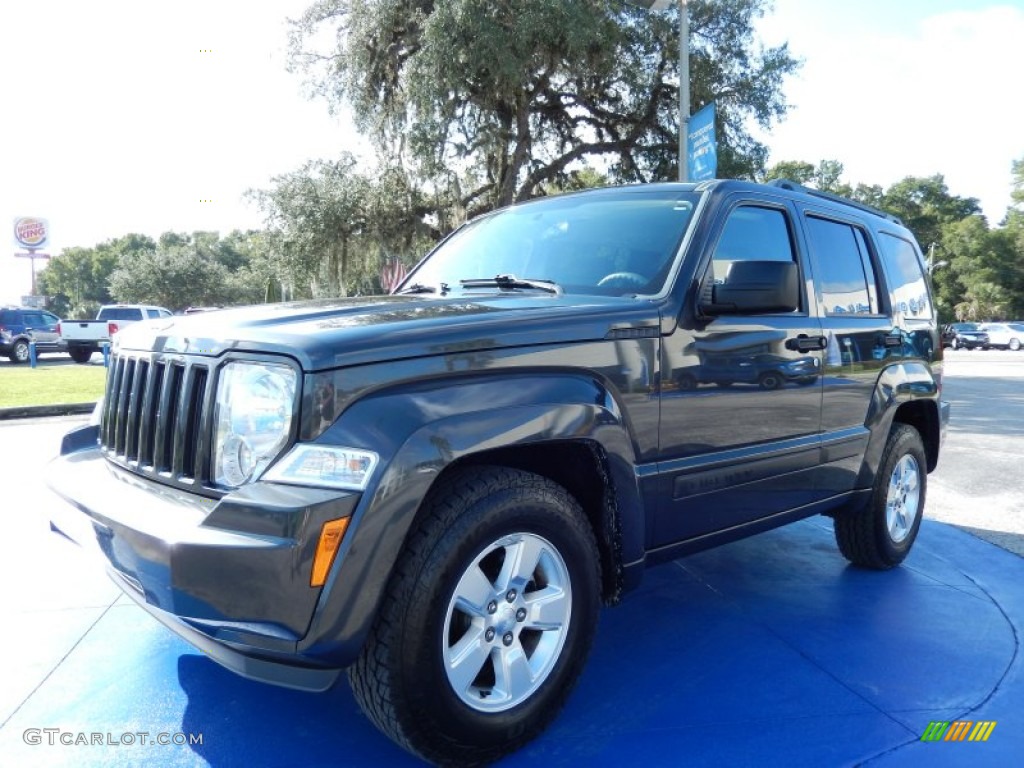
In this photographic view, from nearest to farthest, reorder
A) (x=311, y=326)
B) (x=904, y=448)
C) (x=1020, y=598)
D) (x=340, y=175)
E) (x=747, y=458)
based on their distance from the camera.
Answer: (x=311, y=326), (x=747, y=458), (x=1020, y=598), (x=904, y=448), (x=340, y=175)

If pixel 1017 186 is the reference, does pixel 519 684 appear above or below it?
below

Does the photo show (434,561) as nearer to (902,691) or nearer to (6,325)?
(902,691)

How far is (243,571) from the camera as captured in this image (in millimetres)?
1914

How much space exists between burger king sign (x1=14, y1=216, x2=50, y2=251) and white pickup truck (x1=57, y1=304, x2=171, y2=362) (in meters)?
33.8

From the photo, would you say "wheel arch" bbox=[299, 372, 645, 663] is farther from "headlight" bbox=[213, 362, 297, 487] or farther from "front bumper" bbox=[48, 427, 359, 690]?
"headlight" bbox=[213, 362, 297, 487]

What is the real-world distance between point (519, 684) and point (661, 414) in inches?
41.7

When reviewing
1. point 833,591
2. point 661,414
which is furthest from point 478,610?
point 833,591

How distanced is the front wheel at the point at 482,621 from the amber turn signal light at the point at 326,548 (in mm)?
225

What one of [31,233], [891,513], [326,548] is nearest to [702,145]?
[891,513]

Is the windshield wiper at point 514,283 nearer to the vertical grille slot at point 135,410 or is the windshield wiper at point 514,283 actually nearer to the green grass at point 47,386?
the vertical grille slot at point 135,410

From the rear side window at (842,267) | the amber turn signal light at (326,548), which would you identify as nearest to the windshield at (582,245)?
the rear side window at (842,267)

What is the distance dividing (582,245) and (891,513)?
8.19 feet

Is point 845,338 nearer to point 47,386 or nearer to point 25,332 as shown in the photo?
point 47,386

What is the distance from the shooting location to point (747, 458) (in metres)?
3.12
